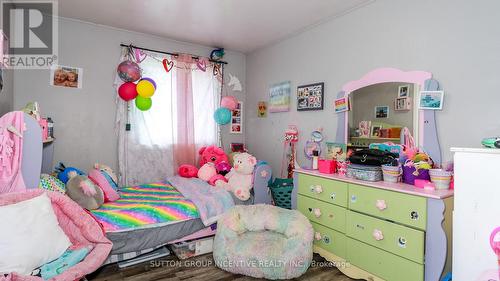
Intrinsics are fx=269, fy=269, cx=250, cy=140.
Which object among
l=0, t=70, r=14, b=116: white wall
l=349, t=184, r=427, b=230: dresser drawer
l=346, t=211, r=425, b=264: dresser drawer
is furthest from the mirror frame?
l=0, t=70, r=14, b=116: white wall

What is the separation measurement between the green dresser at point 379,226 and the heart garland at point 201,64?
2210 millimetres

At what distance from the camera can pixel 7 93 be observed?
2.65m

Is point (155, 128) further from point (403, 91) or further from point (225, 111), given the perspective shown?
point (403, 91)

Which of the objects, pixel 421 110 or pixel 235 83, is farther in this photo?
pixel 235 83

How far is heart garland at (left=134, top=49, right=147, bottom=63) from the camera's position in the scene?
3.49 meters

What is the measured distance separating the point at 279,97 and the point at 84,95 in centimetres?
245

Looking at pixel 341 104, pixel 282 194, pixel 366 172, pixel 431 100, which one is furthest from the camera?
pixel 282 194

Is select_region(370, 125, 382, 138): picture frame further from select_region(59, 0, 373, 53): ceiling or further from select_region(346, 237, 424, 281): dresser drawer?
select_region(59, 0, 373, 53): ceiling

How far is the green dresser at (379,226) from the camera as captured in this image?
5.70 feet

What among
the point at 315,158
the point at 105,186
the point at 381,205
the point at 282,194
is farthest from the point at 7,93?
the point at 381,205

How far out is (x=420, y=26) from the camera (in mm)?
2182

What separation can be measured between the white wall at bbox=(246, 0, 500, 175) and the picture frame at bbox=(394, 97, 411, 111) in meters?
0.26

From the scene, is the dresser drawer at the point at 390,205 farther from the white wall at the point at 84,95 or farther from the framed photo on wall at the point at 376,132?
the white wall at the point at 84,95

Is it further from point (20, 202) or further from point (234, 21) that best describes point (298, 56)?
point (20, 202)
